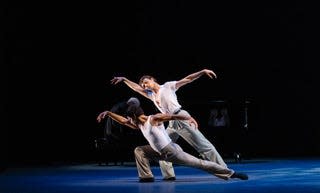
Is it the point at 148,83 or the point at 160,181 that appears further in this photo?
the point at 160,181

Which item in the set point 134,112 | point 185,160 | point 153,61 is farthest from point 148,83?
point 153,61

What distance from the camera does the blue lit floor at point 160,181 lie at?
7117 mm

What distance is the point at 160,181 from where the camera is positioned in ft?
27.0

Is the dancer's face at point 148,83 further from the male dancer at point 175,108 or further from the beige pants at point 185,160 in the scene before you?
the beige pants at point 185,160

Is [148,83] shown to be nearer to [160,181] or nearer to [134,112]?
[134,112]

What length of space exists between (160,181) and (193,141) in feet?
2.00

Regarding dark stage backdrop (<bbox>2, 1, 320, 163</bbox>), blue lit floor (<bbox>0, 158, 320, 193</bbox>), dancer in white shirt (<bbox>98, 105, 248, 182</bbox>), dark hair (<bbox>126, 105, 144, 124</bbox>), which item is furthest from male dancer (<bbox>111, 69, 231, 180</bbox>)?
dark stage backdrop (<bbox>2, 1, 320, 163</bbox>)

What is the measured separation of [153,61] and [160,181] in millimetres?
5912

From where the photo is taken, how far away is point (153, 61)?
547 inches

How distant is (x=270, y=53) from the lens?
45.7 ft

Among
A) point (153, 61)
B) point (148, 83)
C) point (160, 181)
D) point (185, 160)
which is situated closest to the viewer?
point (185, 160)

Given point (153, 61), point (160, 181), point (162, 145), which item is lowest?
point (160, 181)

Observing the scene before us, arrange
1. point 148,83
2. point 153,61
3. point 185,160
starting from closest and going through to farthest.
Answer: point 185,160 → point 148,83 → point 153,61

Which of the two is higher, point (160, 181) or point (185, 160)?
point (185, 160)
